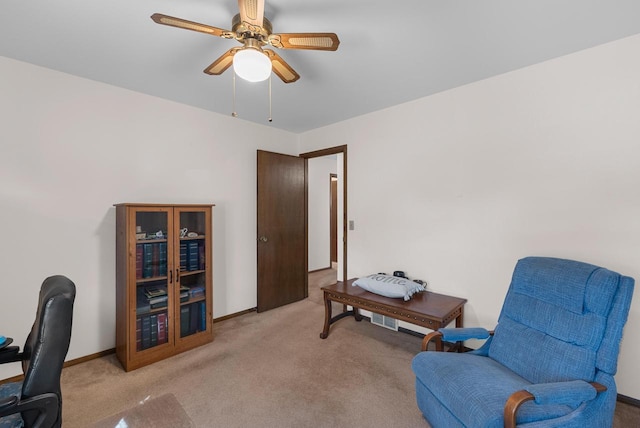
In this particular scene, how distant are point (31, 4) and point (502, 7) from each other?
8.79 ft

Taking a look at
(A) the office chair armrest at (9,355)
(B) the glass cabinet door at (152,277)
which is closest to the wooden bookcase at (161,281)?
(B) the glass cabinet door at (152,277)

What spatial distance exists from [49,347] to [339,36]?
7.51ft

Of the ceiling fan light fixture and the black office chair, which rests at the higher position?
the ceiling fan light fixture

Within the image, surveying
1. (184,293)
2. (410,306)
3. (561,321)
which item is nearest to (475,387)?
(561,321)

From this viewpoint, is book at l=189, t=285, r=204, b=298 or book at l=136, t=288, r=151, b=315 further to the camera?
book at l=189, t=285, r=204, b=298

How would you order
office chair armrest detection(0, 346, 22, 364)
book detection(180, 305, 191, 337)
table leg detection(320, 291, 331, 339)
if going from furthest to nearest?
1. table leg detection(320, 291, 331, 339)
2. book detection(180, 305, 191, 337)
3. office chair armrest detection(0, 346, 22, 364)

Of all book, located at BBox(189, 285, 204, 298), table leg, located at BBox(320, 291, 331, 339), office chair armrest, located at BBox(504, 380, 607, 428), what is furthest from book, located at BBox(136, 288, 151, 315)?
office chair armrest, located at BBox(504, 380, 607, 428)

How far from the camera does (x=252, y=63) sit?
1457 millimetres

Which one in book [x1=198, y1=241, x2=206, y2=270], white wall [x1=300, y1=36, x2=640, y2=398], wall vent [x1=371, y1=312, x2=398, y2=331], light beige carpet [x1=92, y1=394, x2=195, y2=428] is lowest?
light beige carpet [x1=92, y1=394, x2=195, y2=428]

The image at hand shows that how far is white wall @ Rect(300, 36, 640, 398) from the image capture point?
191cm

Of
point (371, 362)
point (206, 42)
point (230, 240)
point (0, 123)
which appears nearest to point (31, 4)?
point (206, 42)

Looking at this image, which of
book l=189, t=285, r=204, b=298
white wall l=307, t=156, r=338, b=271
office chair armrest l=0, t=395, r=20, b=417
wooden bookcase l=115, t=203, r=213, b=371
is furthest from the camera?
white wall l=307, t=156, r=338, b=271

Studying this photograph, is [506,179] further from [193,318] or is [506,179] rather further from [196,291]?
[193,318]

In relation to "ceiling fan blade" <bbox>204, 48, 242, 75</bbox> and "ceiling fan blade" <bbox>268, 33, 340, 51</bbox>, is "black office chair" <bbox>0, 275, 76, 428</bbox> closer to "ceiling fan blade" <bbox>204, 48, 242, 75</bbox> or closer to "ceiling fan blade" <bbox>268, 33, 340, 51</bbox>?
"ceiling fan blade" <bbox>204, 48, 242, 75</bbox>
